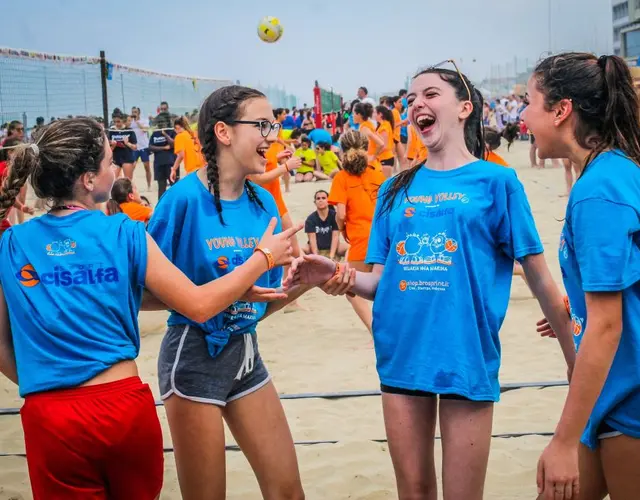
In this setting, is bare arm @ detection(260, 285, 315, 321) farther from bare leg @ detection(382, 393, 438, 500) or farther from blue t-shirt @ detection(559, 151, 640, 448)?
blue t-shirt @ detection(559, 151, 640, 448)

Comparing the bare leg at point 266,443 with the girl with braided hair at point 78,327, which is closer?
the girl with braided hair at point 78,327

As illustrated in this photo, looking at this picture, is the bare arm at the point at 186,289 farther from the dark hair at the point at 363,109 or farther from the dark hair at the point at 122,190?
the dark hair at the point at 363,109

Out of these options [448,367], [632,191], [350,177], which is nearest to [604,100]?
[632,191]

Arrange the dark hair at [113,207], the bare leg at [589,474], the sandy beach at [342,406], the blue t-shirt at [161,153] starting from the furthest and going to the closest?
the blue t-shirt at [161,153] → the dark hair at [113,207] → the sandy beach at [342,406] → the bare leg at [589,474]

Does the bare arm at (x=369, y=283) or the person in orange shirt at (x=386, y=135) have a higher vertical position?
the person in orange shirt at (x=386, y=135)

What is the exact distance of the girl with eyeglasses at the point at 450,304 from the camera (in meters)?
2.56

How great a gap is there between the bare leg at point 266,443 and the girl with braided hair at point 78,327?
56 cm

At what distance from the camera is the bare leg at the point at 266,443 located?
9.53ft

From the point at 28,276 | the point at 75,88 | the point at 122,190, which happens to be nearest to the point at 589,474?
the point at 28,276

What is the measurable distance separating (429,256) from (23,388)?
129cm

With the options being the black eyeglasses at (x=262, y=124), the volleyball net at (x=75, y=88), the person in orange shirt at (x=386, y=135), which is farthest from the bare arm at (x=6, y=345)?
the person in orange shirt at (x=386, y=135)

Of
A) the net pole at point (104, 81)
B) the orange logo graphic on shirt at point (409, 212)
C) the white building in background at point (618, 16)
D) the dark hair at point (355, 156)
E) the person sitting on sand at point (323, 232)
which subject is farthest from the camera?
the white building in background at point (618, 16)

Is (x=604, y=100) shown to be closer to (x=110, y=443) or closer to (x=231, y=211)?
(x=231, y=211)

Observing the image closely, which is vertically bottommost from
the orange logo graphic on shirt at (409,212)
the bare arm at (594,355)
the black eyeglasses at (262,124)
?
the bare arm at (594,355)
